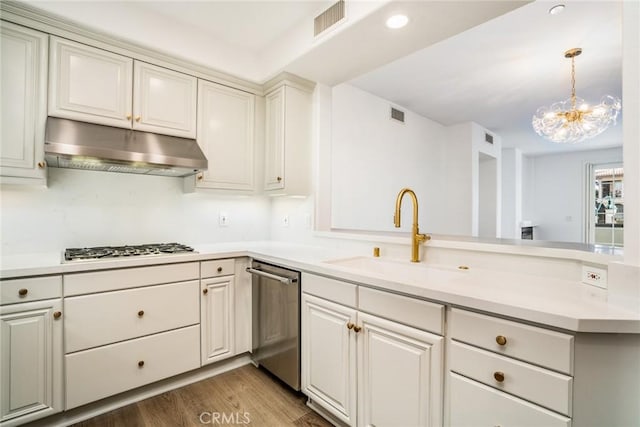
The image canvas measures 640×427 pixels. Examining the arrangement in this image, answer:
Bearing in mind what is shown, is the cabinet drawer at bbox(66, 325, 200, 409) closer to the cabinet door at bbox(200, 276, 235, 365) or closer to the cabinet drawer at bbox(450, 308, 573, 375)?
the cabinet door at bbox(200, 276, 235, 365)

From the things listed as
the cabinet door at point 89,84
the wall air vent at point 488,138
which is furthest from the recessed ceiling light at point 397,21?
the wall air vent at point 488,138

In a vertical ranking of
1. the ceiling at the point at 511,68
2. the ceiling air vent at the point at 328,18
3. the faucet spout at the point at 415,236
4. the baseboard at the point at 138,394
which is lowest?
the baseboard at the point at 138,394

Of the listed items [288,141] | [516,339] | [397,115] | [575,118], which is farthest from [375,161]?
[516,339]

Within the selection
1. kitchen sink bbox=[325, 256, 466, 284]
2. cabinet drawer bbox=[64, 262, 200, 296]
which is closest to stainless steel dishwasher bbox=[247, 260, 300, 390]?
kitchen sink bbox=[325, 256, 466, 284]

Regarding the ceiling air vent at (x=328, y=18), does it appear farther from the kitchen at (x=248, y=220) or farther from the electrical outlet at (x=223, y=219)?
the electrical outlet at (x=223, y=219)

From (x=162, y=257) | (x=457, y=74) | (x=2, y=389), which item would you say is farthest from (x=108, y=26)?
(x=457, y=74)

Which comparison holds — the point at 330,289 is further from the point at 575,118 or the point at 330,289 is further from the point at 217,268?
the point at 575,118

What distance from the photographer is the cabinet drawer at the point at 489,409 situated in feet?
3.17

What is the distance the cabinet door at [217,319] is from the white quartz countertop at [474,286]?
0.77 feet

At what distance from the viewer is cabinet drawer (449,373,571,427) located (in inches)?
38.1

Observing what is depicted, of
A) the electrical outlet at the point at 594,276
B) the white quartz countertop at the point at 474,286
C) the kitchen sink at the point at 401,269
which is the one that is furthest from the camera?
the kitchen sink at the point at 401,269

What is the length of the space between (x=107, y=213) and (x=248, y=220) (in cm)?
116

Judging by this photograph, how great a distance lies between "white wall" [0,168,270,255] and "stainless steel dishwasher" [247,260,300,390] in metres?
0.77

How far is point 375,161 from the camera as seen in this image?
145 inches
